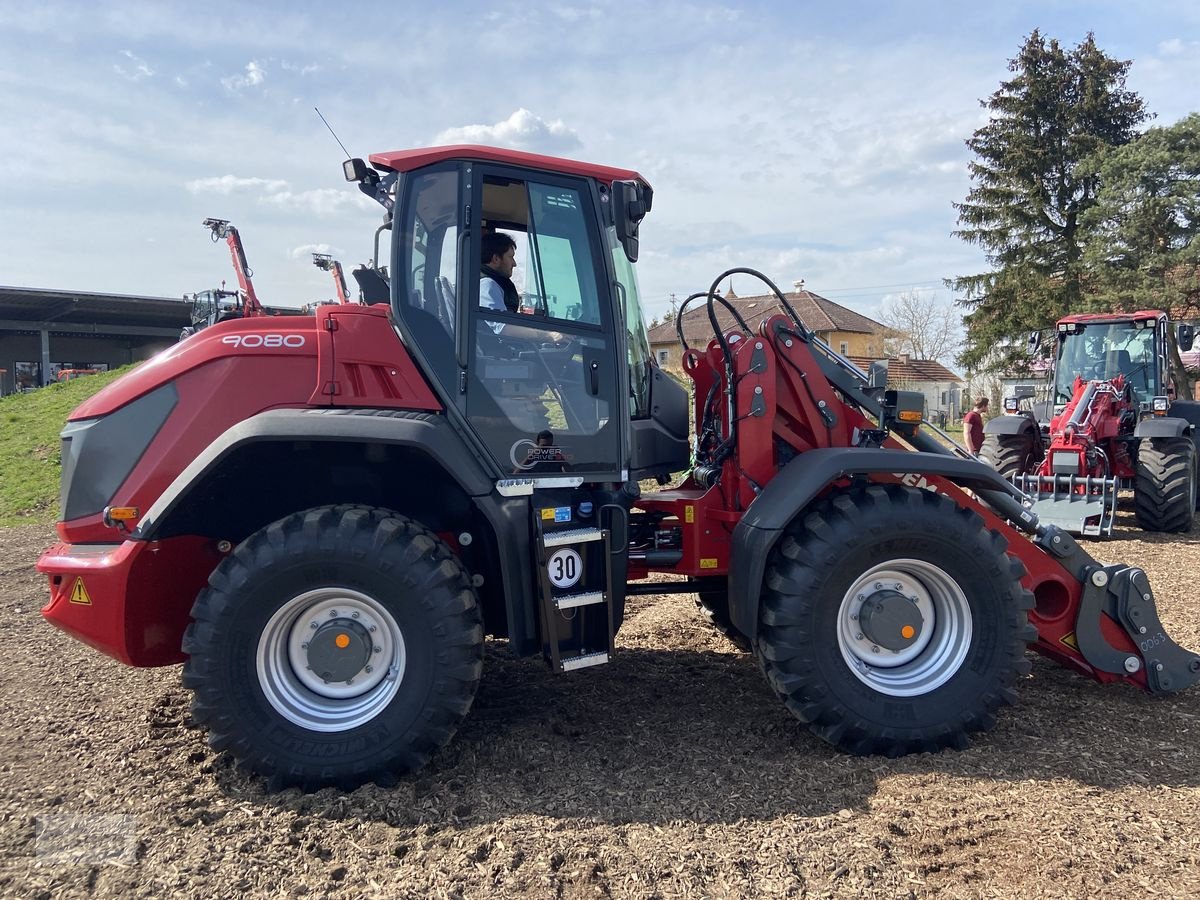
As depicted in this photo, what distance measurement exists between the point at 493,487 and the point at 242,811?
5.24 feet

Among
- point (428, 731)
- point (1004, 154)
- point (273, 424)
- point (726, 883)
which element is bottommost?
point (726, 883)

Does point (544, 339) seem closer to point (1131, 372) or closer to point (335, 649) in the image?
point (335, 649)

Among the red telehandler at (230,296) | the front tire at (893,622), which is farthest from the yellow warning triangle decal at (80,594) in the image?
the red telehandler at (230,296)

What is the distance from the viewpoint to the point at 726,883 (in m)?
2.80

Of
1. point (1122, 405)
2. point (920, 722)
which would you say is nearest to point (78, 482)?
point (920, 722)

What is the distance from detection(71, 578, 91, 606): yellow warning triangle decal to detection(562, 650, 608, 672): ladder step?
6.51 ft

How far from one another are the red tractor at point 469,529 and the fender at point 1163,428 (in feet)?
21.3

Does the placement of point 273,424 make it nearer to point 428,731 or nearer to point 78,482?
point 78,482

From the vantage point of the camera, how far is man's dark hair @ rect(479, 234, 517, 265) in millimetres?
3918

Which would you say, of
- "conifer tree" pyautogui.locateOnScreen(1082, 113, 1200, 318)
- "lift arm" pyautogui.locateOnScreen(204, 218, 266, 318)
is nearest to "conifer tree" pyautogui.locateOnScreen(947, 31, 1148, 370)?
"conifer tree" pyautogui.locateOnScreen(1082, 113, 1200, 318)

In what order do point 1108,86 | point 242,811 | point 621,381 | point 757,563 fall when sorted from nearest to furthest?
1. point 242,811
2. point 757,563
3. point 621,381
4. point 1108,86

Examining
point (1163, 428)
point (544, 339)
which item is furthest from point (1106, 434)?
point (544, 339)

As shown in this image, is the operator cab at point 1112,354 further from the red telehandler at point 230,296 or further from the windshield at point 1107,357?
the red telehandler at point 230,296

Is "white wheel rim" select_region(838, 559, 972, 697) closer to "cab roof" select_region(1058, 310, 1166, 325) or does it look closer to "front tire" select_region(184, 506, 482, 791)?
"front tire" select_region(184, 506, 482, 791)
